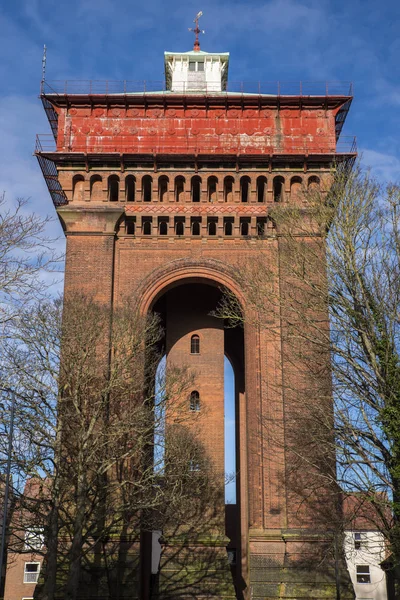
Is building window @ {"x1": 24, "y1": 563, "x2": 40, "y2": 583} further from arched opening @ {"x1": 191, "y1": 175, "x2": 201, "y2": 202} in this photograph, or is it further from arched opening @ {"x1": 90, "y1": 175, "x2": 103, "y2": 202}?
arched opening @ {"x1": 191, "y1": 175, "x2": 201, "y2": 202}

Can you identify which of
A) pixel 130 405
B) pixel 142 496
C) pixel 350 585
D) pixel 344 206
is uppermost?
pixel 344 206

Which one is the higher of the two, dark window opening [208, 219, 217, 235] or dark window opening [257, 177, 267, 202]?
dark window opening [257, 177, 267, 202]

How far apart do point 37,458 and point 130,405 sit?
3990 mm

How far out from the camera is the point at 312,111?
1172 inches

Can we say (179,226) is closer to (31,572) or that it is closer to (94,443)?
(94,443)

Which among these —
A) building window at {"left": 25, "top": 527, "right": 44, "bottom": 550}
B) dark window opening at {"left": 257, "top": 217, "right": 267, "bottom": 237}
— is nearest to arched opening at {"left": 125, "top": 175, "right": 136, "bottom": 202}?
dark window opening at {"left": 257, "top": 217, "right": 267, "bottom": 237}

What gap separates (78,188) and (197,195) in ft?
14.6

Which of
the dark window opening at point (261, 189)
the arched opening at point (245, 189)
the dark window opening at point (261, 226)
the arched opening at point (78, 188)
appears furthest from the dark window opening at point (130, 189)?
the dark window opening at point (261, 226)

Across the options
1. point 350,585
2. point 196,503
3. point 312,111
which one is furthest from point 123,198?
point 350,585

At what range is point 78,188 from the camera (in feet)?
94.0

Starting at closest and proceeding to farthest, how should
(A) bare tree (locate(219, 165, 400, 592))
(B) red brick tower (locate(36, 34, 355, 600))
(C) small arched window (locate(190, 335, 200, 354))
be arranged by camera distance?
(A) bare tree (locate(219, 165, 400, 592)), (B) red brick tower (locate(36, 34, 355, 600)), (C) small arched window (locate(190, 335, 200, 354))

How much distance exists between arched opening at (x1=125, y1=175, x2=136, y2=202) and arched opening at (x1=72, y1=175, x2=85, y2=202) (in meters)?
1.61

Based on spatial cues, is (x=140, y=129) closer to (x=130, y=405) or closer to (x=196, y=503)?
(x=130, y=405)

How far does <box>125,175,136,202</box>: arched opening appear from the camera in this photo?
1123 inches
